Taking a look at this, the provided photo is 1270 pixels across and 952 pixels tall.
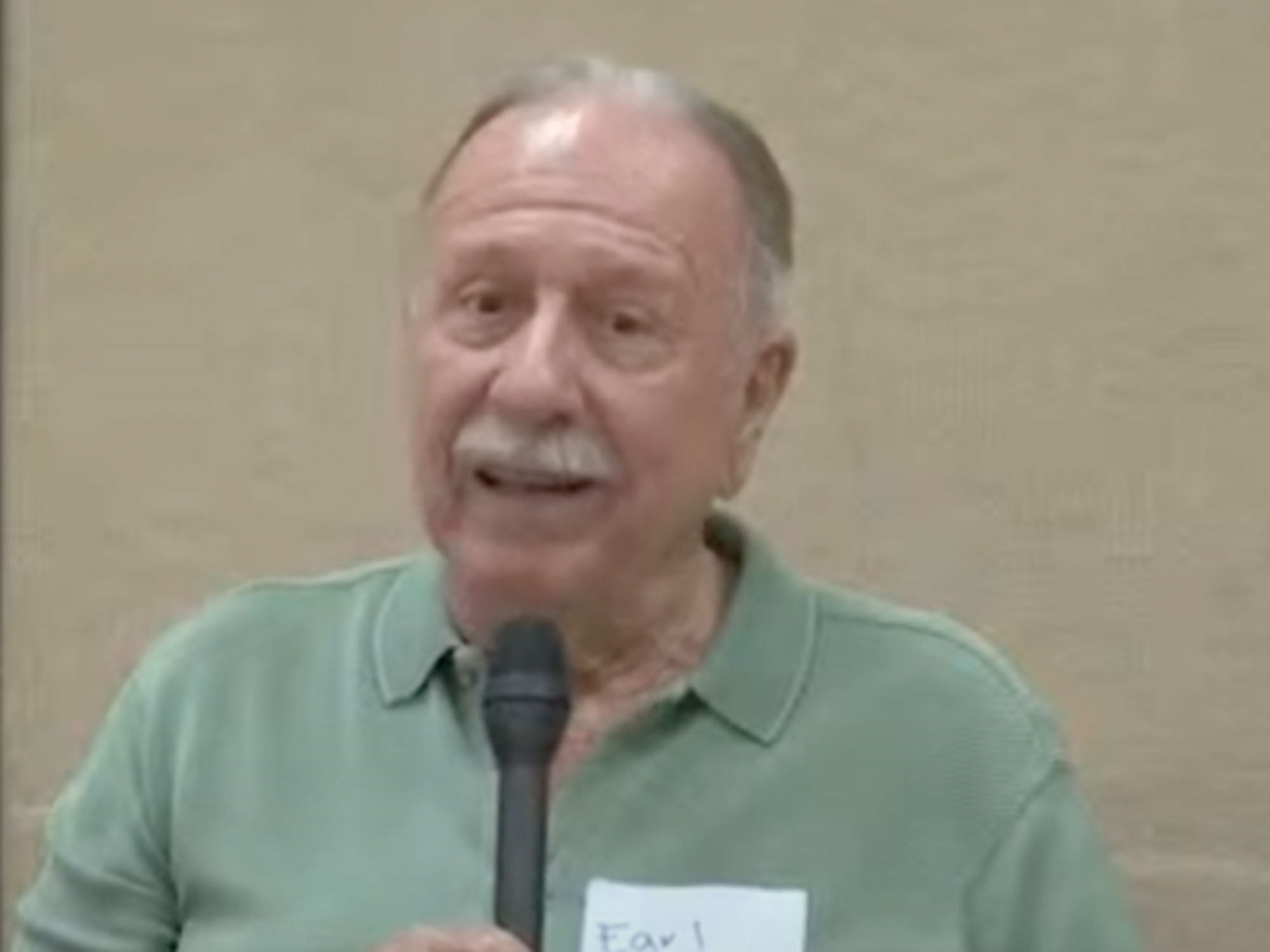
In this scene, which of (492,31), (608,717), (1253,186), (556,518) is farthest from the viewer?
(492,31)

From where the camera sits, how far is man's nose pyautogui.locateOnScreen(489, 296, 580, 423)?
2.15m

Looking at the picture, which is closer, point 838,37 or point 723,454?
point 723,454

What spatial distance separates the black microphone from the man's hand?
0.05 feet

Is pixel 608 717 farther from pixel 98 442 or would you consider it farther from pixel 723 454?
pixel 98 442

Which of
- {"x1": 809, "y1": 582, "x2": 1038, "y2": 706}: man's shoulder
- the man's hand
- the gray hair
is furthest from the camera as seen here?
{"x1": 809, "y1": 582, "x2": 1038, "y2": 706}: man's shoulder

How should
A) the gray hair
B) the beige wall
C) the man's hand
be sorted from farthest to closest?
1. the beige wall
2. the gray hair
3. the man's hand

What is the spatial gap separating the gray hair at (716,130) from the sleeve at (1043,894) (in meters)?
0.39

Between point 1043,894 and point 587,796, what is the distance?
1.03 ft

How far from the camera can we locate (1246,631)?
2.99 m

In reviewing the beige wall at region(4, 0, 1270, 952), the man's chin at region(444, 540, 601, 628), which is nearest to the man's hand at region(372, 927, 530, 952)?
the man's chin at region(444, 540, 601, 628)

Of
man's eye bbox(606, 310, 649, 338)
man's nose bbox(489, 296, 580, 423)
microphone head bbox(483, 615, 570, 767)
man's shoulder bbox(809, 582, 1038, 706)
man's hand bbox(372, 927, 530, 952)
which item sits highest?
man's eye bbox(606, 310, 649, 338)

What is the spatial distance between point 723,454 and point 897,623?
0.21 meters

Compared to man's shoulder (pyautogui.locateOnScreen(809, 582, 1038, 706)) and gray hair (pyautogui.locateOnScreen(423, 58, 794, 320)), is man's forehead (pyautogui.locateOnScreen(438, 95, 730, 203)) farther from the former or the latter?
man's shoulder (pyautogui.locateOnScreen(809, 582, 1038, 706))

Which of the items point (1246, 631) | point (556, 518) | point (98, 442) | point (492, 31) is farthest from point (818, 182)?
point (556, 518)
